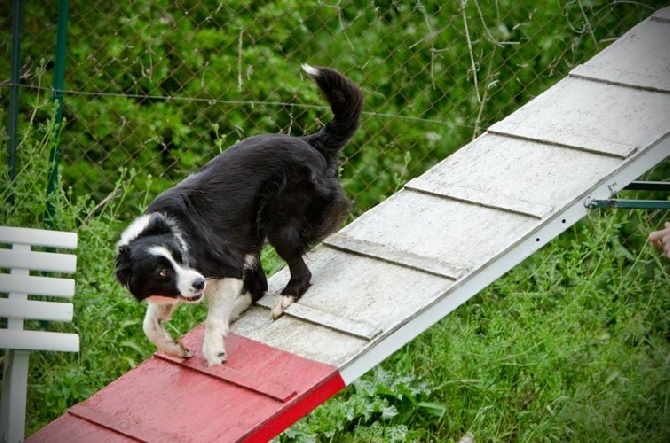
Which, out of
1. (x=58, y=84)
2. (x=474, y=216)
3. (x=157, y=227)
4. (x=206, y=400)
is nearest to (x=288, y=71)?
(x=58, y=84)

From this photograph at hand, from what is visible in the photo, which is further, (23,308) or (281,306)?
(281,306)

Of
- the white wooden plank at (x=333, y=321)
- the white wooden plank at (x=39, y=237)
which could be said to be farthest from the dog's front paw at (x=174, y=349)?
the white wooden plank at (x=39, y=237)

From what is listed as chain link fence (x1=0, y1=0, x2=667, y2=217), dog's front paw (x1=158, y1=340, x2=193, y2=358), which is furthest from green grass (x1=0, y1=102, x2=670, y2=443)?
dog's front paw (x1=158, y1=340, x2=193, y2=358)

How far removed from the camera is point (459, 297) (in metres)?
4.59

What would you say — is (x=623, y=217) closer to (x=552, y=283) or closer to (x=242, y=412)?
(x=552, y=283)

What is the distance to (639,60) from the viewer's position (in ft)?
18.5

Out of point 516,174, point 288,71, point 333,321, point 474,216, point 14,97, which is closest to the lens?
point 333,321

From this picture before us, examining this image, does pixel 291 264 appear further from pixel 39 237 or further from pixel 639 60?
pixel 639 60

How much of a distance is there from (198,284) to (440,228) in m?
1.19

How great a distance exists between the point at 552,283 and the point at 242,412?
2.43 metres

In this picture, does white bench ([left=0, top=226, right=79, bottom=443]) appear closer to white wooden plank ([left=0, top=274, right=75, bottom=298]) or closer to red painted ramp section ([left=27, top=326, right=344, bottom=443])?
white wooden plank ([left=0, top=274, right=75, bottom=298])

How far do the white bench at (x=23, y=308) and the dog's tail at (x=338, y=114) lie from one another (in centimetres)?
113

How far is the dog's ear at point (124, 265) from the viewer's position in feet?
14.4

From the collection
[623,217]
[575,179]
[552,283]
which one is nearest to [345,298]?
[575,179]
